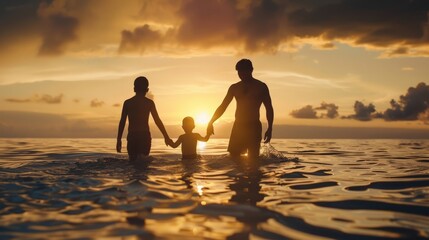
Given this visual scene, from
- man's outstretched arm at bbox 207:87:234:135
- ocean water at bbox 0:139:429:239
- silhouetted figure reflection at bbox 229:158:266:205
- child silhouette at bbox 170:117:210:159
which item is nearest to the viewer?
ocean water at bbox 0:139:429:239

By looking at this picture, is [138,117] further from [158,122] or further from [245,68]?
[245,68]

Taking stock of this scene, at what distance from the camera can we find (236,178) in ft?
25.9

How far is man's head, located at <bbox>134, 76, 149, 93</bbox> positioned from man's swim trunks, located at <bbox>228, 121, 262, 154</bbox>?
2.83 m

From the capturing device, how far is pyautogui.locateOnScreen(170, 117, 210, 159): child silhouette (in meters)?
11.6

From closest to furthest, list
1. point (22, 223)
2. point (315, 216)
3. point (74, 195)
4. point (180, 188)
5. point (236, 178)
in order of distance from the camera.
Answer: point (22, 223)
point (315, 216)
point (74, 195)
point (180, 188)
point (236, 178)

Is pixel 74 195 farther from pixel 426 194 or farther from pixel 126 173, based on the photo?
pixel 426 194

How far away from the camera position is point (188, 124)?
1176 cm

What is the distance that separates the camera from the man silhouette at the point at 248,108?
399 inches

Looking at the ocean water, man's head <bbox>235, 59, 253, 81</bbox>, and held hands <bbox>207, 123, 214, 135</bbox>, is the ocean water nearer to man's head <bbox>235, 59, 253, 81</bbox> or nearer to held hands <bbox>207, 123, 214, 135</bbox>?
held hands <bbox>207, 123, 214, 135</bbox>

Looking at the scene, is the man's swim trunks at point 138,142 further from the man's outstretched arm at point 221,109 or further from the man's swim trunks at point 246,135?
the man's swim trunks at point 246,135

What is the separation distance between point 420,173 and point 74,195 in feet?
26.2

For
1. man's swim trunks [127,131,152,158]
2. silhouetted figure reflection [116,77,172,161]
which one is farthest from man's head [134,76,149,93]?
man's swim trunks [127,131,152,158]

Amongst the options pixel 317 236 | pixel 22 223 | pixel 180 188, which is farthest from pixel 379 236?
pixel 22 223

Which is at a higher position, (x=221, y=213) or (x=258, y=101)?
(x=258, y=101)
